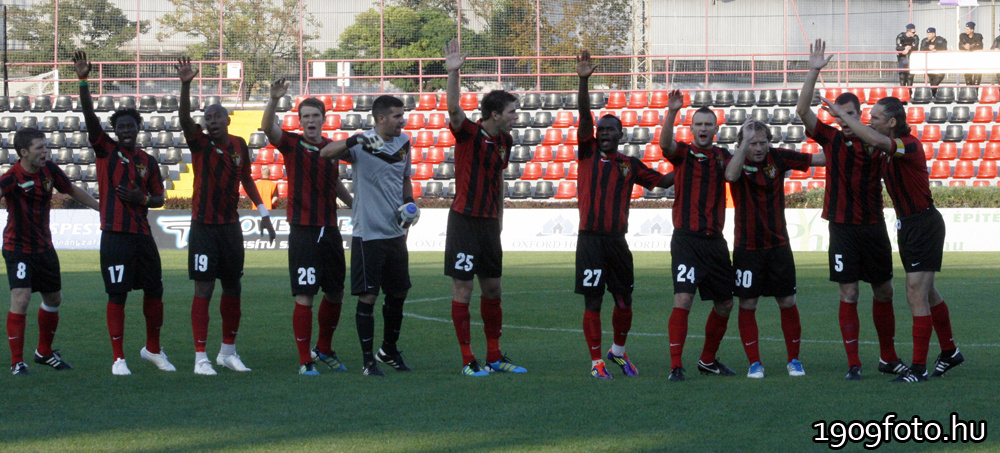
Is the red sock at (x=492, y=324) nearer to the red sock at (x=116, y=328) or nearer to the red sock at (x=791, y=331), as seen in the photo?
the red sock at (x=791, y=331)

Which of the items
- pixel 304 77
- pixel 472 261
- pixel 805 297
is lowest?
pixel 805 297

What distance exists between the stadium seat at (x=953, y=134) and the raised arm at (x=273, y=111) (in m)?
23.0

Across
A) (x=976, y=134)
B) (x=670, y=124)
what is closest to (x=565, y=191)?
(x=976, y=134)

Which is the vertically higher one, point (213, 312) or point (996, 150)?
point (996, 150)

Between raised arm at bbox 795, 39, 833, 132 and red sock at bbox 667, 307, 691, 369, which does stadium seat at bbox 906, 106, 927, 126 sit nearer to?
raised arm at bbox 795, 39, 833, 132

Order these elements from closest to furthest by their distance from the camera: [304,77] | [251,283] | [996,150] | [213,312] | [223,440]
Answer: [223,440] → [213,312] → [251,283] → [996,150] → [304,77]

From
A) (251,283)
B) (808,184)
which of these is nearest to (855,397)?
(251,283)

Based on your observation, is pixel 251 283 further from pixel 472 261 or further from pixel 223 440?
pixel 223 440

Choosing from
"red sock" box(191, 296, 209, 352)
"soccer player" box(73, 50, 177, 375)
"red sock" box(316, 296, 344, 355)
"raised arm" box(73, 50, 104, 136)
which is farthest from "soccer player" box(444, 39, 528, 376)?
"raised arm" box(73, 50, 104, 136)

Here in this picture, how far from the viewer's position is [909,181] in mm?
6680

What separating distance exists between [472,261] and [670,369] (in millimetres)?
1537

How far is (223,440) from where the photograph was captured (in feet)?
16.3

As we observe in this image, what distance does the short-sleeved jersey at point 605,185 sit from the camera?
684 centimetres

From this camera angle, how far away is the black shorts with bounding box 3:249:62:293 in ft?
23.2
